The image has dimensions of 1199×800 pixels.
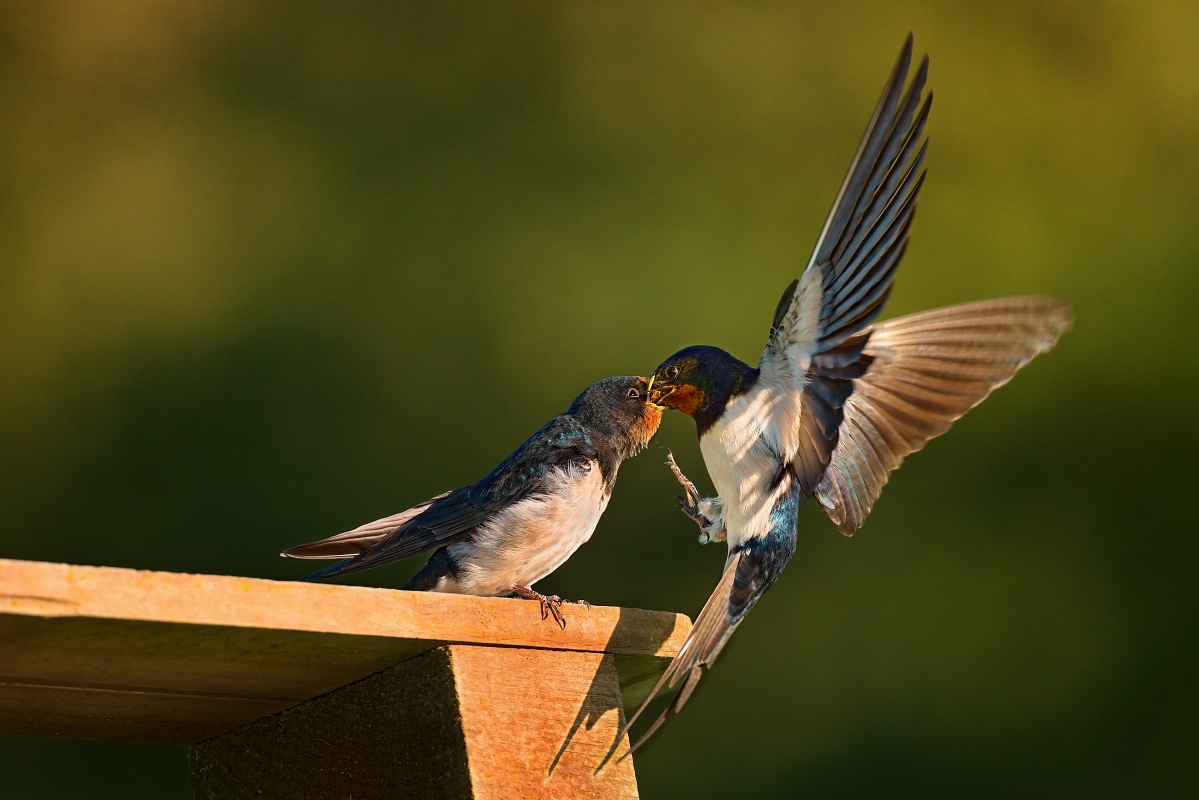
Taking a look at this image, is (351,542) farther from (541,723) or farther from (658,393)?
(541,723)

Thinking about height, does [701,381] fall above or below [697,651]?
above

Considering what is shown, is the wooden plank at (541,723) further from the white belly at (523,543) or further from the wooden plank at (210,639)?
the white belly at (523,543)

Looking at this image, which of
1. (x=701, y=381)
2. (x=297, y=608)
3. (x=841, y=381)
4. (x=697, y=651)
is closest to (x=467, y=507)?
(x=701, y=381)

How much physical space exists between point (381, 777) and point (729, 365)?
2.41 feet

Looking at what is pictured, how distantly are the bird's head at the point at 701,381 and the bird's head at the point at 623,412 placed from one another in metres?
0.17

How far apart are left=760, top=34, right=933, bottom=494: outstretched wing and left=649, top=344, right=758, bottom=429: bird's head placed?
0.10 meters

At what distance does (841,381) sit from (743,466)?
0.82 ft

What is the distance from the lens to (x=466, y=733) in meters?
1.31

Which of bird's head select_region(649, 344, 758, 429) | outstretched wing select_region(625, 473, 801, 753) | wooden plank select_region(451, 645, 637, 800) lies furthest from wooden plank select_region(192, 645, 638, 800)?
bird's head select_region(649, 344, 758, 429)

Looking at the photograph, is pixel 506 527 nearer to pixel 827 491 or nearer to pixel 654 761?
pixel 827 491

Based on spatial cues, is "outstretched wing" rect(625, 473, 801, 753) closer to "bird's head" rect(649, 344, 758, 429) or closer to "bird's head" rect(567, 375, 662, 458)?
"bird's head" rect(649, 344, 758, 429)

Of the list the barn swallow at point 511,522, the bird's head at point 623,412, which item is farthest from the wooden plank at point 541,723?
the bird's head at point 623,412

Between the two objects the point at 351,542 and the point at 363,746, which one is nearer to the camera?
the point at 363,746

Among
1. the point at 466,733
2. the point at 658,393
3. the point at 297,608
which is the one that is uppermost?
the point at 658,393
